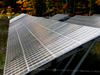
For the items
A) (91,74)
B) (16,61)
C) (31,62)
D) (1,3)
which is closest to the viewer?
(31,62)

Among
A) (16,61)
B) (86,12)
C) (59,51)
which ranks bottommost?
(86,12)

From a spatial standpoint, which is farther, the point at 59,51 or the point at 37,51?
the point at 37,51

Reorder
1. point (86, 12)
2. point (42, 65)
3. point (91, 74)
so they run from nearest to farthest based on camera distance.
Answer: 1. point (42, 65)
2. point (91, 74)
3. point (86, 12)

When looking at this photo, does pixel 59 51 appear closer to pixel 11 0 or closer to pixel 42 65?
pixel 42 65

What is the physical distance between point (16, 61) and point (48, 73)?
3.90m

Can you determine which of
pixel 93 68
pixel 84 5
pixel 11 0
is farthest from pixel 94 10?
pixel 93 68

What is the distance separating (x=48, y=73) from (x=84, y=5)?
49414 mm

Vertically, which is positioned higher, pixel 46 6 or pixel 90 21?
pixel 90 21

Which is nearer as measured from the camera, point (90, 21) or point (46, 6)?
point (90, 21)

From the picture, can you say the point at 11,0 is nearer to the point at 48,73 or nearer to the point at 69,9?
the point at 69,9

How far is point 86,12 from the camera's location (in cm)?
5481

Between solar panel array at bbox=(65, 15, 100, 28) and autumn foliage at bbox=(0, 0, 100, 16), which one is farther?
autumn foliage at bbox=(0, 0, 100, 16)

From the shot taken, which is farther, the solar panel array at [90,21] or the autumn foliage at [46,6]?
the autumn foliage at [46,6]

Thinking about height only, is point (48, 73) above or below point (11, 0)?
below
